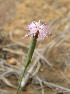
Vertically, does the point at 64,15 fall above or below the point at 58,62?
above

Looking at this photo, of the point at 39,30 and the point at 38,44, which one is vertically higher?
the point at 38,44

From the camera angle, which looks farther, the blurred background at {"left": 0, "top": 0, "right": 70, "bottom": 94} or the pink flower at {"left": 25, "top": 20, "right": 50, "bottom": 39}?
the blurred background at {"left": 0, "top": 0, "right": 70, "bottom": 94}

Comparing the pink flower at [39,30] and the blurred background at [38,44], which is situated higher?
the blurred background at [38,44]

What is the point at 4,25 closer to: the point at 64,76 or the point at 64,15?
the point at 64,15

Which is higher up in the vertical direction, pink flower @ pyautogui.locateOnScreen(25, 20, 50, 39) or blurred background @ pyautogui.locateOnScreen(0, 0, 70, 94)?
blurred background @ pyautogui.locateOnScreen(0, 0, 70, 94)

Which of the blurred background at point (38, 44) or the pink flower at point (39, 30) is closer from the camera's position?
the pink flower at point (39, 30)

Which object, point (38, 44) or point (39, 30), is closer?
point (39, 30)

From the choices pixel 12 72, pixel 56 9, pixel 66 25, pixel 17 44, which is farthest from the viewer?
pixel 56 9

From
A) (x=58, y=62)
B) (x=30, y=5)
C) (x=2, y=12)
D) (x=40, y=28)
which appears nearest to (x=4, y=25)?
(x=2, y=12)
